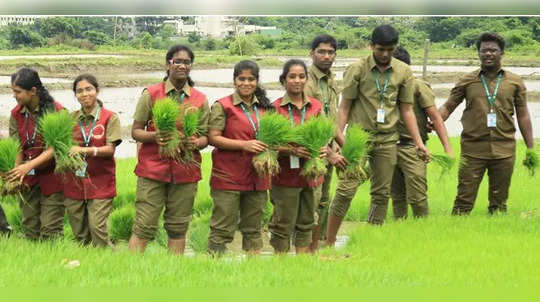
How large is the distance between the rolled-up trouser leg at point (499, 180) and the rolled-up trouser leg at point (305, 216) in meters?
2.21

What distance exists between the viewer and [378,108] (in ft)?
19.7

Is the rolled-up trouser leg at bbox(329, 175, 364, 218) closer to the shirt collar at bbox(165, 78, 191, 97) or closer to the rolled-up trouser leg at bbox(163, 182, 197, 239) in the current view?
the rolled-up trouser leg at bbox(163, 182, 197, 239)

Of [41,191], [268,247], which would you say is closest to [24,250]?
[41,191]

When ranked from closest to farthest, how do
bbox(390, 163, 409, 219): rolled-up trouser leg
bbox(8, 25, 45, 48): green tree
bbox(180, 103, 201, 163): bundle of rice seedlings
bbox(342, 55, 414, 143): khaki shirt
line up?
bbox(180, 103, 201, 163): bundle of rice seedlings → bbox(342, 55, 414, 143): khaki shirt → bbox(8, 25, 45, 48): green tree → bbox(390, 163, 409, 219): rolled-up trouser leg

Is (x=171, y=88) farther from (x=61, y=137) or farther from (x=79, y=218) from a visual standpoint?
(x=79, y=218)

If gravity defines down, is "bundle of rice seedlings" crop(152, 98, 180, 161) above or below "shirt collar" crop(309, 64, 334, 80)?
below

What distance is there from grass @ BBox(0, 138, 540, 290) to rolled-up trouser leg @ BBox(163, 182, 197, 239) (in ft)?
1.07

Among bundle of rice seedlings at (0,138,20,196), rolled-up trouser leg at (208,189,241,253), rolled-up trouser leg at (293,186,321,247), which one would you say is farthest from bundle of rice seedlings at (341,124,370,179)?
bundle of rice seedlings at (0,138,20,196)

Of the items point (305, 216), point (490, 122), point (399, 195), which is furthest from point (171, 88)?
point (490, 122)

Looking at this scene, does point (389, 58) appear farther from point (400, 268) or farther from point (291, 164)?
point (400, 268)

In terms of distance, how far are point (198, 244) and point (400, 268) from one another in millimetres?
2630

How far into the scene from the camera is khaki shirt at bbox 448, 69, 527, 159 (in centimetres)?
674

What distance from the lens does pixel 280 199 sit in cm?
529

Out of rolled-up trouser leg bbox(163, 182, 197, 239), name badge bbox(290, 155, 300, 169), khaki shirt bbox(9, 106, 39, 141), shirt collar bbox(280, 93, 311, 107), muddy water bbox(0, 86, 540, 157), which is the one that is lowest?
muddy water bbox(0, 86, 540, 157)
